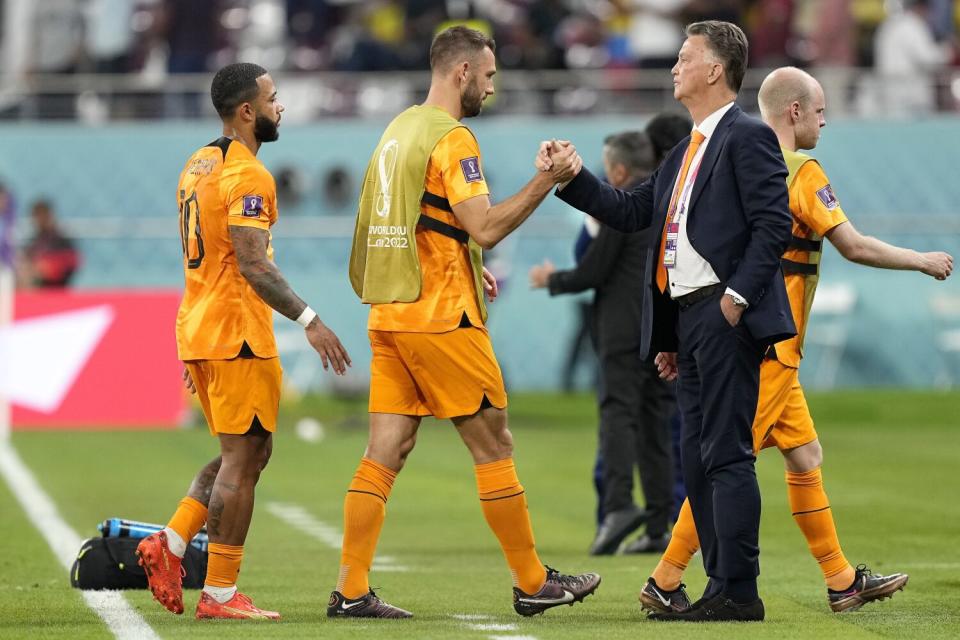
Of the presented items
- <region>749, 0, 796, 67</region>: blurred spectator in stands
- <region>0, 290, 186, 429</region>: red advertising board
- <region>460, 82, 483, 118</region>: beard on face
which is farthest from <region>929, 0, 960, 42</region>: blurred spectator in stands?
<region>460, 82, 483, 118</region>: beard on face

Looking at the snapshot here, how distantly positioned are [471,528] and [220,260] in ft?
15.6

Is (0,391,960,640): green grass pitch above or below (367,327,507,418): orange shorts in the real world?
below

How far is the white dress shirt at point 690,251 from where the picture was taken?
23.1ft

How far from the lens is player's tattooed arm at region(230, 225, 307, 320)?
7.22m

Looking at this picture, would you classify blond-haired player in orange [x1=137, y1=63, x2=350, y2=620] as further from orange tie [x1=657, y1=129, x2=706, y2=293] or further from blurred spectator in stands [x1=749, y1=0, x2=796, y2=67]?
blurred spectator in stands [x1=749, y1=0, x2=796, y2=67]

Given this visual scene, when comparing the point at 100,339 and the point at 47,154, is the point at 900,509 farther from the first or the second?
the point at 47,154

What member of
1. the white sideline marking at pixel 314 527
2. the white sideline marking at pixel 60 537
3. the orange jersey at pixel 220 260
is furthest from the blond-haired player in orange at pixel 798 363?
the white sideline marking at pixel 314 527

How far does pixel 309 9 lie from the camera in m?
26.6

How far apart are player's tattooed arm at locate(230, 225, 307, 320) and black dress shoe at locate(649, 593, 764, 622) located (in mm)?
1982

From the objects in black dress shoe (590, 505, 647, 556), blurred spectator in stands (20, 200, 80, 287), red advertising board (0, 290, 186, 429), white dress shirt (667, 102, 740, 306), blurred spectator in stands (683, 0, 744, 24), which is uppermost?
blurred spectator in stands (683, 0, 744, 24)

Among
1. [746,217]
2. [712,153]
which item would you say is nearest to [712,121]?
[712,153]

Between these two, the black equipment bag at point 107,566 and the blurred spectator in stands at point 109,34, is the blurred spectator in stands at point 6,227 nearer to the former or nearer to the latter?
the blurred spectator in stands at point 109,34

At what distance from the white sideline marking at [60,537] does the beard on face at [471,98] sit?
2455 millimetres

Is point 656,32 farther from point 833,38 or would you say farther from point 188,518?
point 188,518
